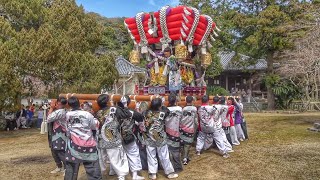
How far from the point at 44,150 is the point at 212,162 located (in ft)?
16.6

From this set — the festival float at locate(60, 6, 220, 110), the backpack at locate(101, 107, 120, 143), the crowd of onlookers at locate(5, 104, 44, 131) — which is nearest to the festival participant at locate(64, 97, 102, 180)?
the backpack at locate(101, 107, 120, 143)

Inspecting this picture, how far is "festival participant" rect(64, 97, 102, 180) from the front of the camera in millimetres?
5344

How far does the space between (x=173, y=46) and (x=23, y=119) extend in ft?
29.9

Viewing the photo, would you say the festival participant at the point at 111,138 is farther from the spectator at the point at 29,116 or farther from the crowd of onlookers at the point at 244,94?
the crowd of onlookers at the point at 244,94

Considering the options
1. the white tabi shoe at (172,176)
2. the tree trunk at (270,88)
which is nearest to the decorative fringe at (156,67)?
the white tabi shoe at (172,176)

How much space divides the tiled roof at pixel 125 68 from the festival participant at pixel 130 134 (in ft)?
63.3

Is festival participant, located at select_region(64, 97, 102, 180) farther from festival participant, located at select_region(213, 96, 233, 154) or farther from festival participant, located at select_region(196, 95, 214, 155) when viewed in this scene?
festival participant, located at select_region(213, 96, 233, 154)

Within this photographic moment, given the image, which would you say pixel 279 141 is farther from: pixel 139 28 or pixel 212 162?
pixel 139 28

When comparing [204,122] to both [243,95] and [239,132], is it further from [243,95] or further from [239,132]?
[243,95]

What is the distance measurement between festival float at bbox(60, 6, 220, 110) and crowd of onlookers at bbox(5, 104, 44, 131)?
23.1 feet

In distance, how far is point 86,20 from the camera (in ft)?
53.0

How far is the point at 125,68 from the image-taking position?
26906 millimetres

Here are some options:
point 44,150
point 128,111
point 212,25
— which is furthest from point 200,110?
point 44,150

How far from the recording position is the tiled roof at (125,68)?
25942mm
